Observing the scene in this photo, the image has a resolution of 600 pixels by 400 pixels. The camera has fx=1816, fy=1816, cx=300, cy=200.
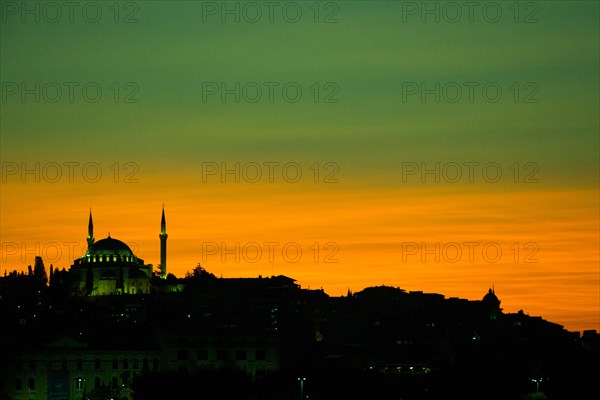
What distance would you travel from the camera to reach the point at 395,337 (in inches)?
7687

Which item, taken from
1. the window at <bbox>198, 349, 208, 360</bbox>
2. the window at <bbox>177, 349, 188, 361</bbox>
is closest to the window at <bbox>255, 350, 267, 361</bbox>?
the window at <bbox>198, 349, 208, 360</bbox>

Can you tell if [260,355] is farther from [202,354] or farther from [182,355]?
[182,355]

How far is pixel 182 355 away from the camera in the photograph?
125 metres

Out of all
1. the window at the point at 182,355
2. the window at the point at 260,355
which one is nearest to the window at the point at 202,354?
the window at the point at 182,355

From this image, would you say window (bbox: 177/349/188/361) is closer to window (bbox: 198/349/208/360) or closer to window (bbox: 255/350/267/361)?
window (bbox: 198/349/208/360)

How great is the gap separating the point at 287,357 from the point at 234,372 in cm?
3856

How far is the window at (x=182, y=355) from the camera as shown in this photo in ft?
408

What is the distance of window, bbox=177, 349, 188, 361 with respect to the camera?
12431 centimetres

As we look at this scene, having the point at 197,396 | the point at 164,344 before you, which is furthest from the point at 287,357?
the point at 197,396

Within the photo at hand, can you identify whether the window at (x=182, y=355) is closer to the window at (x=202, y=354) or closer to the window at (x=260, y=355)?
the window at (x=202, y=354)

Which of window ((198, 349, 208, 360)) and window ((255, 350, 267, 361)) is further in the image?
window ((255, 350, 267, 361))

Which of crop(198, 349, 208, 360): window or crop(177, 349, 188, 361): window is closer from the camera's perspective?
crop(198, 349, 208, 360): window

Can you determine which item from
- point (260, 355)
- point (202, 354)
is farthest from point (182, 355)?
point (260, 355)

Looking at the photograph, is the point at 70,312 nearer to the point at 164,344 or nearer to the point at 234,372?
the point at 164,344
